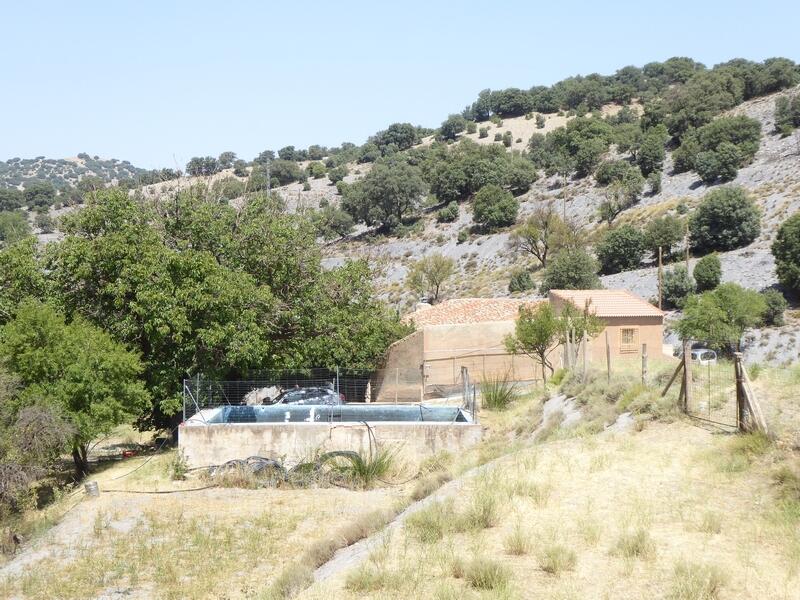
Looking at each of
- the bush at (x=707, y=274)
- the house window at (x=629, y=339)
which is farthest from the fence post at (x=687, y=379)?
the bush at (x=707, y=274)

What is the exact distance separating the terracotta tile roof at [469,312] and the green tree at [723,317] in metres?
11.1

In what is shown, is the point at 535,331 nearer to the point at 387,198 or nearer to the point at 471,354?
the point at 471,354

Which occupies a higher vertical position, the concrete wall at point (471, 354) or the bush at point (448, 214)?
the bush at point (448, 214)

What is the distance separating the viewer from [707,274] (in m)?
57.2

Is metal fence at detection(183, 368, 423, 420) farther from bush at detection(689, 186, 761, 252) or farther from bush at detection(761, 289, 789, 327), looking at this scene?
bush at detection(689, 186, 761, 252)

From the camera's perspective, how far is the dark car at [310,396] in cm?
2858

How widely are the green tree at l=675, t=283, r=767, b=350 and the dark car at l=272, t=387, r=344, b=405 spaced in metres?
23.1

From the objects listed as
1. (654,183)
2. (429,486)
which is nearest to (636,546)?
(429,486)

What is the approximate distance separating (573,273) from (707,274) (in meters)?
9.72

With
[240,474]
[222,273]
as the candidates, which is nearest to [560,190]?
[222,273]

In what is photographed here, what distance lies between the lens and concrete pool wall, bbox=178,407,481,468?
22266 mm

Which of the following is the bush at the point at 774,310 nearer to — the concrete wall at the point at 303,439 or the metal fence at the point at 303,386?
the metal fence at the point at 303,386

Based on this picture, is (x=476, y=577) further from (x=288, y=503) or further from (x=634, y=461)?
(x=288, y=503)

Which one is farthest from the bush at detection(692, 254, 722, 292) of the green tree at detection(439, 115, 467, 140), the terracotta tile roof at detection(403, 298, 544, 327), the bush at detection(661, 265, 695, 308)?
the green tree at detection(439, 115, 467, 140)
